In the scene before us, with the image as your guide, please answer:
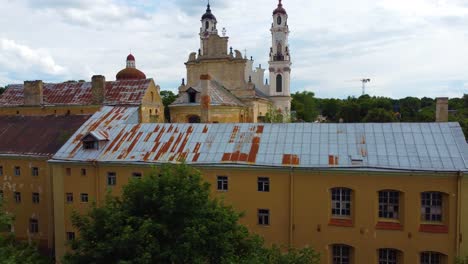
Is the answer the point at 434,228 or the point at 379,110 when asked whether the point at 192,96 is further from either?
the point at 379,110

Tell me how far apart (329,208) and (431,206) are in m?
5.47

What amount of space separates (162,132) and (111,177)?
465 centimetres

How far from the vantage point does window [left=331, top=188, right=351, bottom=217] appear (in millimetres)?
23938

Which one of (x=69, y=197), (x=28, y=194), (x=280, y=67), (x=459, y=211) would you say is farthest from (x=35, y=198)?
(x=280, y=67)

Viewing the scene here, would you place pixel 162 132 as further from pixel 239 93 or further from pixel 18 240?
pixel 239 93

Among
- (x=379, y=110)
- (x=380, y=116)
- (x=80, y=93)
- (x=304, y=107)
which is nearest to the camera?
(x=80, y=93)

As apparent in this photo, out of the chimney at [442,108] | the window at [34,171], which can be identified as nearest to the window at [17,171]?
the window at [34,171]

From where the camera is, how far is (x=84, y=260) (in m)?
17.2

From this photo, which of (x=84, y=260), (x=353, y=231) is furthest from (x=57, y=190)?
(x=353, y=231)

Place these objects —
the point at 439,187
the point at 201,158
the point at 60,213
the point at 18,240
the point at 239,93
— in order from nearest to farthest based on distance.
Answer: the point at 439,187 → the point at 201,158 → the point at 60,213 → the point at 18,240 → the point at 239,93

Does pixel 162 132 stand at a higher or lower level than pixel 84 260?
higher

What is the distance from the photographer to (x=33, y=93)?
46594mm

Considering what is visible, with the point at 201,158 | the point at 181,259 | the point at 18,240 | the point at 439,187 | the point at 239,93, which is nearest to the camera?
the point at 181,259

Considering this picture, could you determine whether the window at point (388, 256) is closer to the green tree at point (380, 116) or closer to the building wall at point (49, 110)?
the building wall at point (49, 110)
